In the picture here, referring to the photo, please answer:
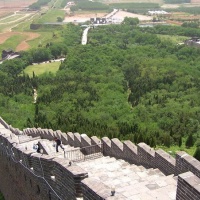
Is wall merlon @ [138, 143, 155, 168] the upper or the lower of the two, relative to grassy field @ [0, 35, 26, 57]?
upper

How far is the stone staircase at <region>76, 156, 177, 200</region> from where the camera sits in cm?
707

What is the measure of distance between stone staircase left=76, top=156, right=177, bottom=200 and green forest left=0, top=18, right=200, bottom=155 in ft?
33.4

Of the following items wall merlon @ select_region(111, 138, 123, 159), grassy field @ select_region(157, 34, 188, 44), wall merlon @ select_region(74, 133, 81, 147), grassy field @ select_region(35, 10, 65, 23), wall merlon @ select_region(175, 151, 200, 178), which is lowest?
grassy field @ select_region(157, 34, 188, 44)

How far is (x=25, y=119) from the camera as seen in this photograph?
33125 millimetres

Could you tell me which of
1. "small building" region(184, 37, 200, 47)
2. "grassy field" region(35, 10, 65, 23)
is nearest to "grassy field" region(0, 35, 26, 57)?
"grassy field" region(35, 10, 65, 23)

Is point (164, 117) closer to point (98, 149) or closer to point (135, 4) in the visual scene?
point (98, 149)

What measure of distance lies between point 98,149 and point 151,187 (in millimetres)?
4763

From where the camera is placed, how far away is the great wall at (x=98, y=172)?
695cm

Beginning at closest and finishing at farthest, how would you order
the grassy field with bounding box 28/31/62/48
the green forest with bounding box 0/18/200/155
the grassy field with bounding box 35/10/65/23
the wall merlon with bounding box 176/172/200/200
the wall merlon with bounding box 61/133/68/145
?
the wall merlon with bounding box 176/172/200/200 < the wall merlon with bounding box 61/133/68/145 < the green forest with bounding box 0/18/200/155 < the grassy field with bounding box 28/31/62/48 < the grassy field with bounding box 35/10/65/23

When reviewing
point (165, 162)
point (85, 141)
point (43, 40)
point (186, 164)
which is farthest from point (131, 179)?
point (43, 40)

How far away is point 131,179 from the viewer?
934 cm

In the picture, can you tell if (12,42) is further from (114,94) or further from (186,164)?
(186,164)

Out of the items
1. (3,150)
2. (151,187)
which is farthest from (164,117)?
(151,187)

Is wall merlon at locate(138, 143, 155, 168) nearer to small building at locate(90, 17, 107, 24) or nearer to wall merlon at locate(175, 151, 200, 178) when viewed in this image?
wall merlon at locate(175, 151, 200, 178)
